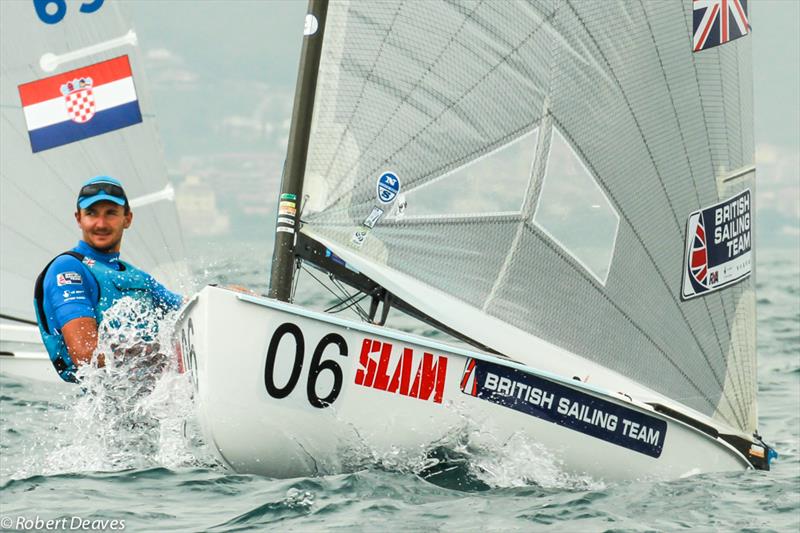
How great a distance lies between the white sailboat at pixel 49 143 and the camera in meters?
6.15

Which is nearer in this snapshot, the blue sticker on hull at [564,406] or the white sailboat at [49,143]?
the blue sticker on hull at [564,406]

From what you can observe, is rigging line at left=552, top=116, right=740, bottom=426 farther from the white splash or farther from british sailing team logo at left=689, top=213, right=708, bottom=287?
the white splash

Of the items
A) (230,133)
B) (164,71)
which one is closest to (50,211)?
(230,133)

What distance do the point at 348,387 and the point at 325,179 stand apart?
762mm

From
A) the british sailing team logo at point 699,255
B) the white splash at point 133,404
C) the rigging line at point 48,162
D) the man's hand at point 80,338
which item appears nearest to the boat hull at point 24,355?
the rigging line at point 48,162

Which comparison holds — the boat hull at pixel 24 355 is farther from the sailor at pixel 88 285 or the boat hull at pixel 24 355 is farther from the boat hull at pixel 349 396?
the boat hull at pixel 349 396

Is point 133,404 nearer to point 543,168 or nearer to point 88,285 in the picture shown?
point 88,285

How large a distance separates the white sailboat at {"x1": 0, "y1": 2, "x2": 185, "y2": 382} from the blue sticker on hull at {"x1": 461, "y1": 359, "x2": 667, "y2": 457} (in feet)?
10.2

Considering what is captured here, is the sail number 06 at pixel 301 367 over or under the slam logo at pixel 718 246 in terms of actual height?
under

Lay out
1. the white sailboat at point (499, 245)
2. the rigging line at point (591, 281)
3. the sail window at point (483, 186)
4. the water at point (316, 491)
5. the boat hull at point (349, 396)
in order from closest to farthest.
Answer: the water at point (316, 491) → the boat hull at point (349, 396) → the white sailboat at point (499, 245) → the sail window at point (483, 186) → the rigging line at point (591, 281)

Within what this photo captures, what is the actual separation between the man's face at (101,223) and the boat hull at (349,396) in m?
0.44

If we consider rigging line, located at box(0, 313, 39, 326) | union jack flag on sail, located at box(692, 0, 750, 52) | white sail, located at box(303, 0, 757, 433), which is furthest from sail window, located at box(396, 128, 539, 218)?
rigging line, located at box(0, 313, 39, 326)

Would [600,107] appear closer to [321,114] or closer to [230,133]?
[321,114]

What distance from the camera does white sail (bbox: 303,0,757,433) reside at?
4.08 meters
